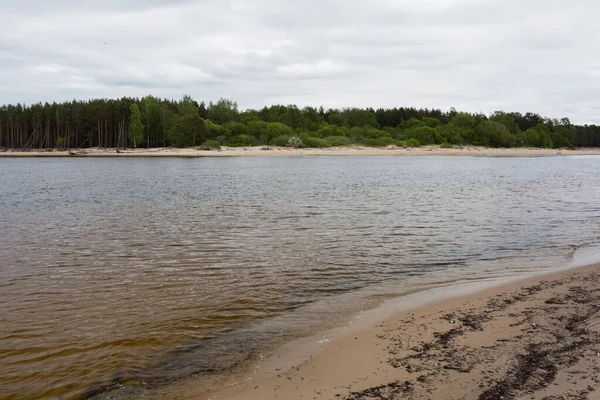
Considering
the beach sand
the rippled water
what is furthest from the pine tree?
the beach sand

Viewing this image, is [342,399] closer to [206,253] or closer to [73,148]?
[206,253]

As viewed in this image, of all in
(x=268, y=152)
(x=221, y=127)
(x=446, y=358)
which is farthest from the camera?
(x=221, y=127)

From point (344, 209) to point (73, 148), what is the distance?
113028 millimetres

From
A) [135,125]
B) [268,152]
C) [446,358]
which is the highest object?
[135,125]

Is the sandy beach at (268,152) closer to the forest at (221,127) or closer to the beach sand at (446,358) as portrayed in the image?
the forest at (221,127)

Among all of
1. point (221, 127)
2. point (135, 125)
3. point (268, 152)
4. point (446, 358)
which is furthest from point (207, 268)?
point (221, 127)

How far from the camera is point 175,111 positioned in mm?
117375

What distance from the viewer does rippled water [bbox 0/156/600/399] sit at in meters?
6.27

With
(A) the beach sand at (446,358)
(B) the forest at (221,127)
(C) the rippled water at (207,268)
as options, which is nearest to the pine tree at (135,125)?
(B) the forest at (221,127)

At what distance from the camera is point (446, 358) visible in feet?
17.6

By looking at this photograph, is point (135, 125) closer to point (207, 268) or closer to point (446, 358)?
point (207, 268)

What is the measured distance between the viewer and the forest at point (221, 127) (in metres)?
106

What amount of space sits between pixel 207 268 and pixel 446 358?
22.0 feet

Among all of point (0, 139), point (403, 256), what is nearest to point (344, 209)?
point (403, 256)
